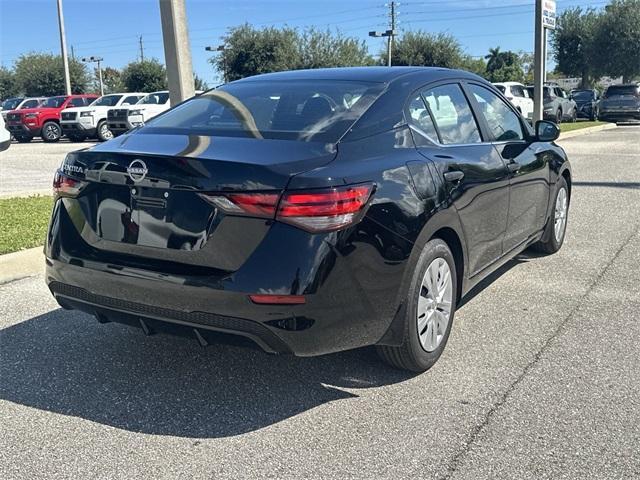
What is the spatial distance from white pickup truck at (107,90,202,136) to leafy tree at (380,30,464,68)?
103 feet

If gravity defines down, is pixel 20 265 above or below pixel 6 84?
below

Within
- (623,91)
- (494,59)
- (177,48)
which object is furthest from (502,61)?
(177,48)

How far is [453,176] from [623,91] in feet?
98.5

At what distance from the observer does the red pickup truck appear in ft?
79.2

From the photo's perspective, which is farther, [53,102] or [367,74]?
[53,102]

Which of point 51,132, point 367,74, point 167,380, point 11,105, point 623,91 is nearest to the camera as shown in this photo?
point 167,380

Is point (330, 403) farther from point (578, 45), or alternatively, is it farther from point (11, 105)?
Answer: point (578, 45)

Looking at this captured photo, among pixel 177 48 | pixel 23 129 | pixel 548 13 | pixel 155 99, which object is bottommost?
pixel 23 129

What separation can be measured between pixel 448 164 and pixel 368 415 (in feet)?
4.79

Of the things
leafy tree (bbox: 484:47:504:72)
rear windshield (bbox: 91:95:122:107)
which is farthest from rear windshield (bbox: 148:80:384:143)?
leafy tree (bbox: 484:47:504:72)

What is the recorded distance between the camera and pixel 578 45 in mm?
50219

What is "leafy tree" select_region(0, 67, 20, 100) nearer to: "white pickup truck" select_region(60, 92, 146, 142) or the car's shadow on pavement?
"white pickup truck" select_region(60, 92, 146, 142)

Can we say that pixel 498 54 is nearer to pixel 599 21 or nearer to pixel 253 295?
pixel 599 21

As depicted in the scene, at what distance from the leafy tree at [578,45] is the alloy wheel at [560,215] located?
47.2 metres
